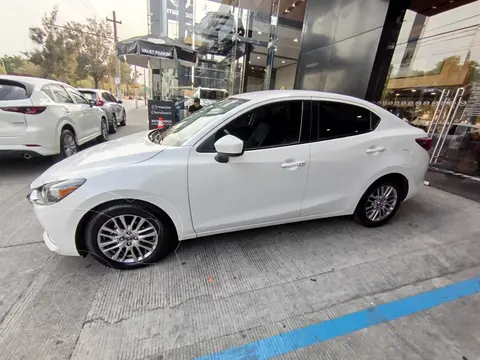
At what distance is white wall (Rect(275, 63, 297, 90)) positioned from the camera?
717 inches

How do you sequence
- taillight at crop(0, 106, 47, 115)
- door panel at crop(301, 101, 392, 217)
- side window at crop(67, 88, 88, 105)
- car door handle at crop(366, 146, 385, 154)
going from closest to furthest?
1. door panel at crop(301, 101, 392, 217)
2. car door handle at crop(366, 146, 385, 154)
3. taillight at crop(0, 106, 47, 115)
4. side window at crop(67, 88, 88, 105)

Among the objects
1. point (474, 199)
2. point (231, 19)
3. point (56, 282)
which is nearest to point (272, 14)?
point (231, 19)

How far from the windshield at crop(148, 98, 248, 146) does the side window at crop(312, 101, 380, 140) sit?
807mm

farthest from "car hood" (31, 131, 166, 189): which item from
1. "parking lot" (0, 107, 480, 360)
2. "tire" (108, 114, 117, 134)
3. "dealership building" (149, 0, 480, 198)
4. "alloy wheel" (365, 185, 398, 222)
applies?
"tire" (108, 114, 117, 134)

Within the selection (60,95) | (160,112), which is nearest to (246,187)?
(60,95)

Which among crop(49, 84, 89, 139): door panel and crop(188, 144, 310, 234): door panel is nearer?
crop(188, 144, 310, 234): door panel

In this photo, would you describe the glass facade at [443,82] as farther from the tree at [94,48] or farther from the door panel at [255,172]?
the tree at [94,48]

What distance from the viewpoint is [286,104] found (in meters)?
2.50

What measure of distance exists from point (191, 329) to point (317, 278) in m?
1.17

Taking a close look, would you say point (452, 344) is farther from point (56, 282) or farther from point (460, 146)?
point (460, 146)

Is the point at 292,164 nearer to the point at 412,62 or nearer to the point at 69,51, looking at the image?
the point at 412,62

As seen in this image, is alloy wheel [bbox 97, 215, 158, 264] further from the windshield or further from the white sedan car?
the windshield

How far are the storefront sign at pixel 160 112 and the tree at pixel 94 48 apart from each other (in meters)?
27.3

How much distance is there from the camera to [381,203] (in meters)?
3.07
